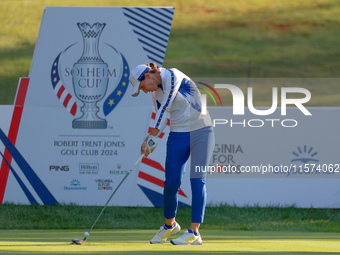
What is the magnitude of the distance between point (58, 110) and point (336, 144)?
3.42 m

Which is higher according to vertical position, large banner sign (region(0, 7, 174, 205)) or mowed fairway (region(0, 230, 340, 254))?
large banner sign (region(0, 7, 174, 205))

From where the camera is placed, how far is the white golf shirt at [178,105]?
6227 mm

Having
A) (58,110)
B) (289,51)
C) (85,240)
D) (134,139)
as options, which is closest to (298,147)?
(134,139)

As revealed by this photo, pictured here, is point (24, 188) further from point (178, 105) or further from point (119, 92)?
point (178, 105)

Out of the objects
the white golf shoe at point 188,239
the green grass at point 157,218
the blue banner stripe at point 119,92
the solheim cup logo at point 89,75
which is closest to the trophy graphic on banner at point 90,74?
the solheim cup logo at point 89,75

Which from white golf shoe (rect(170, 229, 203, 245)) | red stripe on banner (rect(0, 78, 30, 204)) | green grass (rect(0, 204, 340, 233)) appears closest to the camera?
white golf shoe (rect(170, 229, 203, 245))

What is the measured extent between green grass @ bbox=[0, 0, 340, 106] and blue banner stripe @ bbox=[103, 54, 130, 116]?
10.5 meters

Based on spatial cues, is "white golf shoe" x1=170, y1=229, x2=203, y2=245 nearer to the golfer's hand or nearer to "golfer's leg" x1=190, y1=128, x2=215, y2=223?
"golfer's leg" x1=190, y1=128, x2=215, y2=223

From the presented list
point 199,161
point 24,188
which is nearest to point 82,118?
point 24,188

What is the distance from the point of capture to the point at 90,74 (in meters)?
9.22

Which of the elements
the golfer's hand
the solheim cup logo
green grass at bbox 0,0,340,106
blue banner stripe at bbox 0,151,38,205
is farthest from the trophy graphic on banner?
green grass at bbox 0,0,340,106

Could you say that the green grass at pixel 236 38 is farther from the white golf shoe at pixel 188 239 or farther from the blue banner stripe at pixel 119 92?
the white golf shoe at pixel 188 239

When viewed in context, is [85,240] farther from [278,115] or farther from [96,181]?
[278,115]

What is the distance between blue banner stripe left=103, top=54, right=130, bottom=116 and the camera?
916 centimetres
